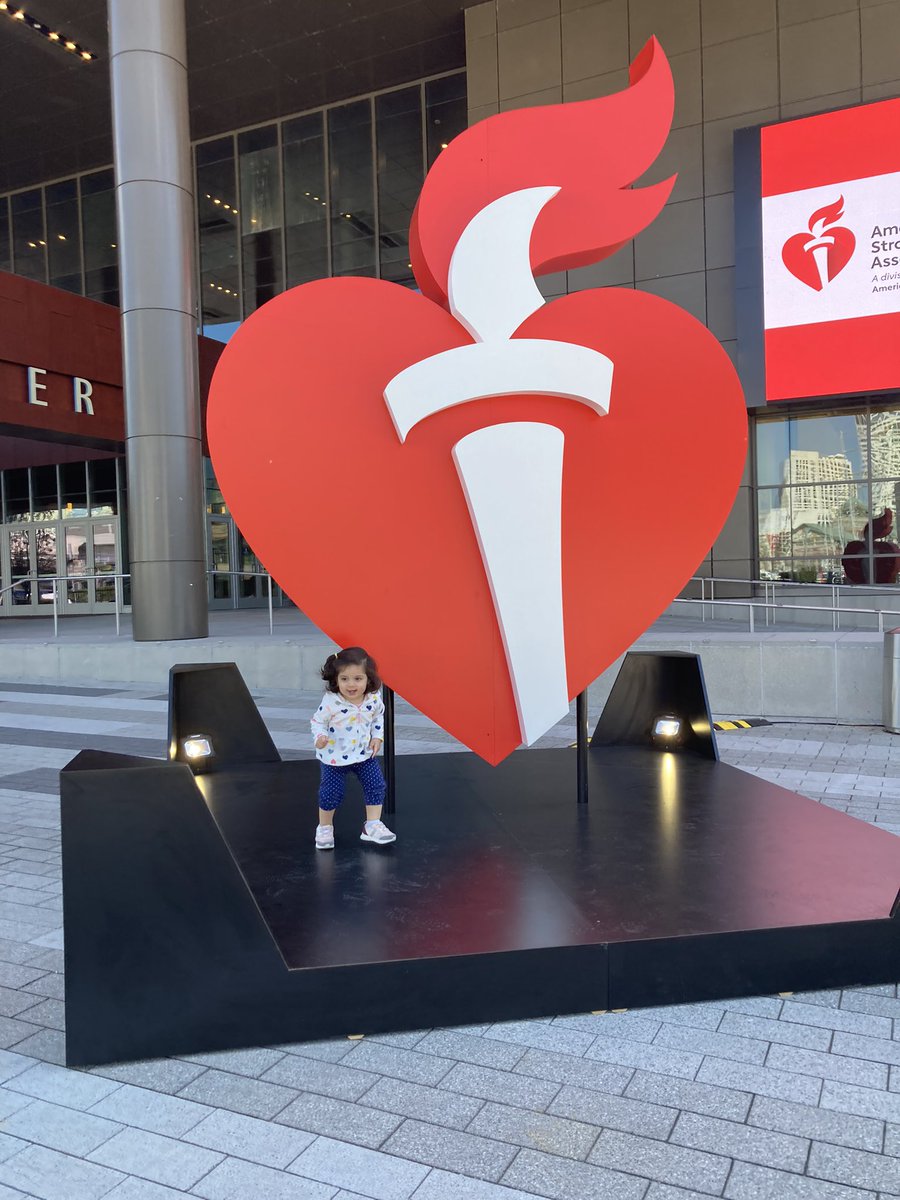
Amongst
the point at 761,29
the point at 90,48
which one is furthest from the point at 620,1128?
the point at 90,48

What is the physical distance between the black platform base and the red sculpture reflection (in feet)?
50.5

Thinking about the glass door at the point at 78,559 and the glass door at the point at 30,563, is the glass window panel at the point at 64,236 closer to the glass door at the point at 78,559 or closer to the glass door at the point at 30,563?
the glass door at the point at 30,563

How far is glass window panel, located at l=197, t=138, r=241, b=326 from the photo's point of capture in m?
24.0

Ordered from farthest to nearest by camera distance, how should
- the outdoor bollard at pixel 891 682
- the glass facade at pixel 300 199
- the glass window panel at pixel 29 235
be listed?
the glass window panel at pixel 29 235 < the glass facade at pixel 300 199 < the outdoor bollard at pixel 891 682

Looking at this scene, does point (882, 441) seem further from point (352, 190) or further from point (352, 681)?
point (352, 681)

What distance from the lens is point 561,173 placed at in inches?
186

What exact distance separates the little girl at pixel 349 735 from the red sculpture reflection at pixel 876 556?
16482 millimetres

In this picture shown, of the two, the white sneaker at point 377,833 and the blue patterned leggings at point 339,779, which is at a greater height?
the blue patterned leggings at point 339,779

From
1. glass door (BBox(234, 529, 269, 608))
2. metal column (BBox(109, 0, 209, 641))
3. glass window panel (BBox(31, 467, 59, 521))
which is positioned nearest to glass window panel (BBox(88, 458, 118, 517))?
glass window panel (BBox(31, 467, 59, 521))

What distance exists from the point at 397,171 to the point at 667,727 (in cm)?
2020

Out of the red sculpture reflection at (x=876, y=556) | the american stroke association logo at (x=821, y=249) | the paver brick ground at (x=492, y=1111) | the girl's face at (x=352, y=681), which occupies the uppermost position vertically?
the american stroke association logo at (x=821, y=249)

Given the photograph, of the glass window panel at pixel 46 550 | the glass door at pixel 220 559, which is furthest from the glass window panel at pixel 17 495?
the glass door at pixel 220 559

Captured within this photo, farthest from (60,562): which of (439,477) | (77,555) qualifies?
(439,477)

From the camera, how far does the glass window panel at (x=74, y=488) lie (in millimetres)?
23578
